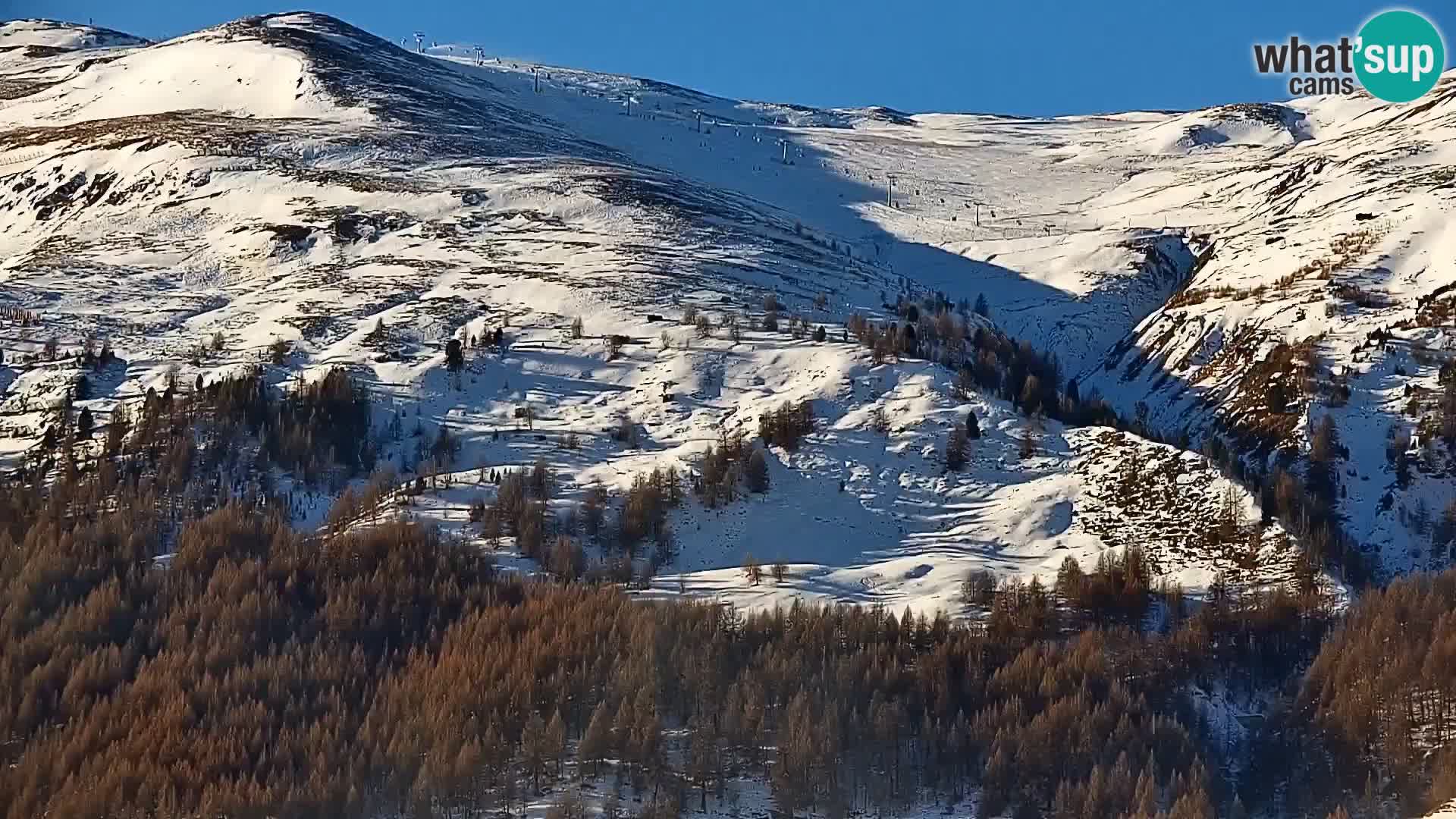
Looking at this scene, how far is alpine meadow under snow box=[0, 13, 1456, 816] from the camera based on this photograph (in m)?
26.6

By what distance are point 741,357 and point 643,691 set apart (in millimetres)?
17141

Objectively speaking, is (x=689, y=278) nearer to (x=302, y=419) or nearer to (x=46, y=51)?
(x=302, y=419)

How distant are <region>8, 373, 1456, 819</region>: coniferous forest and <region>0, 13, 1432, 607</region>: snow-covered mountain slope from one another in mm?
2253

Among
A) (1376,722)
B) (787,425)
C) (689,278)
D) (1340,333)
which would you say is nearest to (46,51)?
(689,278)

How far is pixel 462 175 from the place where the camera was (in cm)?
6256

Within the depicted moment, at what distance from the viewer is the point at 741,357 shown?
36.2 metres

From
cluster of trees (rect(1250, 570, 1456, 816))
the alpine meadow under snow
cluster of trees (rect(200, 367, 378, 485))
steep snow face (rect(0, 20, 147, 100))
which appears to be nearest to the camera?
cluster of trees (rect(1250, 570, 1456, 816))

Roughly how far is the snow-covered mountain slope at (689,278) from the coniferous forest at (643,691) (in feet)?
7.39

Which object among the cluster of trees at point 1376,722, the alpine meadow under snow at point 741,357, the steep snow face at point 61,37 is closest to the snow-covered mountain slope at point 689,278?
the alpine meadow under snow at point 741,357

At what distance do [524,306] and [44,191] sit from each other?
107ft

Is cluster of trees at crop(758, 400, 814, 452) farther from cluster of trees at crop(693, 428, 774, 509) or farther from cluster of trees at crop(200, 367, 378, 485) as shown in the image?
cluster of trees at crop(200, 367, 378, 485)

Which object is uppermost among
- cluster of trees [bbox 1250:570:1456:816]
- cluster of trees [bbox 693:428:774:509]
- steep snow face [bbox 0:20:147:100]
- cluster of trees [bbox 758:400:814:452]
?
steep snow face [bbox 0:20:147:100]

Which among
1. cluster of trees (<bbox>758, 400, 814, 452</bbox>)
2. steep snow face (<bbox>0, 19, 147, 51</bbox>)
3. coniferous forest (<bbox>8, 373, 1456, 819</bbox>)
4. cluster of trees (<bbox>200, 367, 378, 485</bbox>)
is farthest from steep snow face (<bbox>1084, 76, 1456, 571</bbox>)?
steep snow face (<bbox>0, 19, 147, 51</bbox>)

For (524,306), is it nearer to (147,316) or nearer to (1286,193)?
(147,316)
